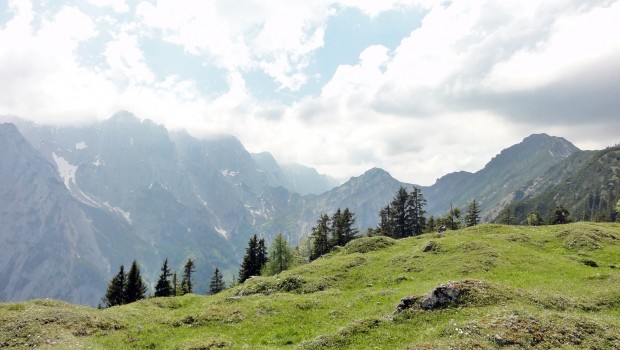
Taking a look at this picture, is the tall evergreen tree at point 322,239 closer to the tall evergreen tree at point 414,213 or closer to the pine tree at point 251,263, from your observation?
the pine tree at point 251,263

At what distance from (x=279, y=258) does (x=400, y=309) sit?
91.3 m

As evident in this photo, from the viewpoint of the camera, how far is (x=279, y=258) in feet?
389

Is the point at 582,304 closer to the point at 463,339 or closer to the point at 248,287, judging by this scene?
the point at 463,339

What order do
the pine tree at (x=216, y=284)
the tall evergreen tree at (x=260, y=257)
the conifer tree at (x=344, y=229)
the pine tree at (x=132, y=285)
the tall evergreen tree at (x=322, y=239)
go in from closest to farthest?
the pine tree at (x=132, y=285), the tall evergreen tree at (x=260, y=257), the tall evergreen tree at (x=322, y=239), the conifer tree at (x=344, y=229), the pine tree at (x=216, y=284)

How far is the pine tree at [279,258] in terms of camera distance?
117 m

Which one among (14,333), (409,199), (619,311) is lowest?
(619,311)

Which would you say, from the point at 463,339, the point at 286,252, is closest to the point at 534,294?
the point at 463,339

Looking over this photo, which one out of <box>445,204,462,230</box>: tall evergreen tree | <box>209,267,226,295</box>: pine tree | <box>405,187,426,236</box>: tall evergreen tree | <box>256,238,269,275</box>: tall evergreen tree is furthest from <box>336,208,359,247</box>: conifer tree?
<box>209,267,226,295</box>: pine tree

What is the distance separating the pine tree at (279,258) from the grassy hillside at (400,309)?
5715 cm

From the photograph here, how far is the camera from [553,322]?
2438 centimetres

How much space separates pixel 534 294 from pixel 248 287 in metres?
35.5

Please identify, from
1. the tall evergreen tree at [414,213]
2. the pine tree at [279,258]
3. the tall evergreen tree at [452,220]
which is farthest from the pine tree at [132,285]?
the tall evergreen tree at [452,220]

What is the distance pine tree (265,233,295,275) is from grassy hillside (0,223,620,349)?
5715 cm

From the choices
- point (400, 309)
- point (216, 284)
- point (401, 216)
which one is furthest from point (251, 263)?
point (400, 309)
